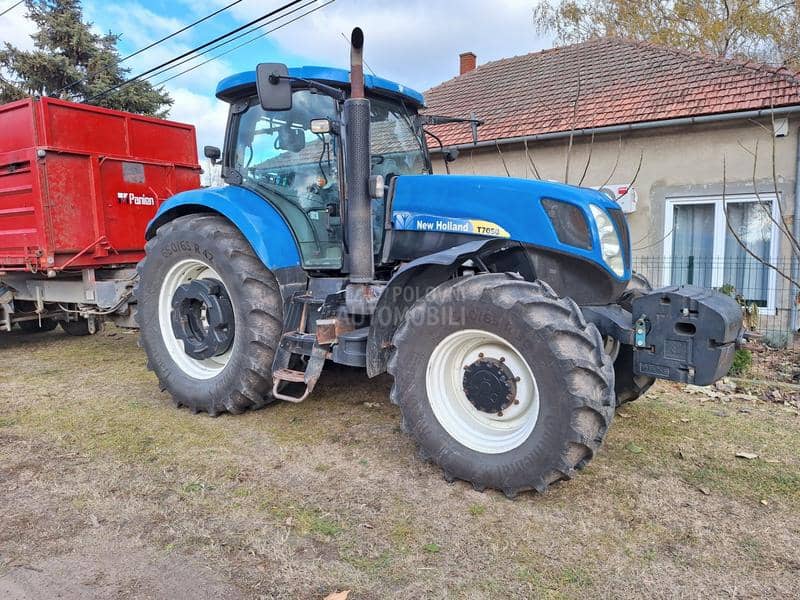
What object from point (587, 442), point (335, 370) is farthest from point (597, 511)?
point (335, 370)

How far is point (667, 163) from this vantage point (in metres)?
8.52

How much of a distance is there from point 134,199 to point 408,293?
4.05 m

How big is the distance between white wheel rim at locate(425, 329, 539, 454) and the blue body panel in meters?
1.42

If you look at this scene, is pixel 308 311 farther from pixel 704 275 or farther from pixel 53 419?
pixel 704 275

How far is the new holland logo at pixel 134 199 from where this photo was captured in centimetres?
605

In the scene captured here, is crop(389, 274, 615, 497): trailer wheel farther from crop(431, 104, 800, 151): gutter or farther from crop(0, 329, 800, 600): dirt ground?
crop(431, 104, 800, 151): gutter

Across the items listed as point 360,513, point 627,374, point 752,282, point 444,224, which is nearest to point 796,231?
point 752,282

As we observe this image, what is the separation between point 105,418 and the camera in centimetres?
434

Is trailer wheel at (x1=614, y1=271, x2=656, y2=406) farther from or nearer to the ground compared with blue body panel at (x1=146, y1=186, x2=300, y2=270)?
nearer to the ground

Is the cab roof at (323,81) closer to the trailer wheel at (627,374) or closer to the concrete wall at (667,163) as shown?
the trailer wheel at (627,374)

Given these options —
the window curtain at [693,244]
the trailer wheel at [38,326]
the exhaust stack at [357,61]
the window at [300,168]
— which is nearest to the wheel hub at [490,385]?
the window at [300,168]

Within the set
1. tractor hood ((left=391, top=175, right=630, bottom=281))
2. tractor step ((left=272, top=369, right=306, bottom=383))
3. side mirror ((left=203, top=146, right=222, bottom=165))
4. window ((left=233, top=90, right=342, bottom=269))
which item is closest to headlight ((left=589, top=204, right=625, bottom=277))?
tractor hood ((left=391, top=175, right=630, bottom=281))

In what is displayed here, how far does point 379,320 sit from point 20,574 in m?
2.06

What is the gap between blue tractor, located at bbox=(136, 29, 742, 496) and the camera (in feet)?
9.57
